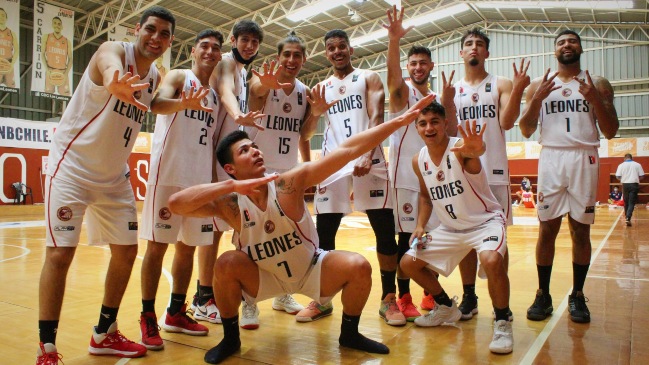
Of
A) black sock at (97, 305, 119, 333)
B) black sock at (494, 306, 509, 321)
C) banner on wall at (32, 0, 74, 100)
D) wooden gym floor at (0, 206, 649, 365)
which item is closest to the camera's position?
wooden gym floor at (0, 206, 649, 365)

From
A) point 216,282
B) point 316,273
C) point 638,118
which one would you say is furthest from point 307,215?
point 638,118

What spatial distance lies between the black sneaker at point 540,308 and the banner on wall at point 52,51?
18.9 meters

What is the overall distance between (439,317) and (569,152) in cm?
188

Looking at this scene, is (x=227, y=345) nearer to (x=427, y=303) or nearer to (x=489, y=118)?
(x=427, y=303)

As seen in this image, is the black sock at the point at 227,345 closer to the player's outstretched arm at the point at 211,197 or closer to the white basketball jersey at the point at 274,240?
the white basketball jersey at the point at 274,240

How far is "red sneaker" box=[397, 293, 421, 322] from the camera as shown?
412cm

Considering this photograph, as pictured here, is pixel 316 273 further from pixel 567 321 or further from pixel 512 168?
pixel 512 168

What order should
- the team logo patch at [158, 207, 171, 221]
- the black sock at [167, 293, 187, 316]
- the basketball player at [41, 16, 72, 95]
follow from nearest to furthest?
the team logo patch at [158, 207, 171, 221], the black sock at [167, 293, 187, 316], the basketball player at [41, 16, 72, 95]

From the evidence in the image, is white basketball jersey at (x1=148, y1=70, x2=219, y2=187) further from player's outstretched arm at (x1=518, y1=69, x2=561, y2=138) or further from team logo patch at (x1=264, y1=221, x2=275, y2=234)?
player's outstretched arm at (x1=518, y1=69, x2=561, y2=138)

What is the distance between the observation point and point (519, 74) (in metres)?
4.18

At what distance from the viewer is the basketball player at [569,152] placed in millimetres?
4145

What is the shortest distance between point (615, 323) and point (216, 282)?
325cm

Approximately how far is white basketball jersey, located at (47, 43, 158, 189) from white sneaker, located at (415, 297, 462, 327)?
2590mm

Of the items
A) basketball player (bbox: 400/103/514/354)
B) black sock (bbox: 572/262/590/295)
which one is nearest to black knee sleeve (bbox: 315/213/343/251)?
basketball player (bbox: 400/103/514/354)
